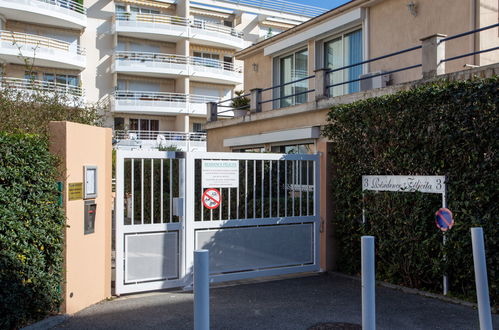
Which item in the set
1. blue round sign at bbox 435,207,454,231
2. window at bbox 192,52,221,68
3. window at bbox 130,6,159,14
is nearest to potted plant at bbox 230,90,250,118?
blue round sign at bbox 435,207,454,231

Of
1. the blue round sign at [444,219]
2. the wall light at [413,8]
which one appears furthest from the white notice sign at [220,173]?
the wall light at [413,8]

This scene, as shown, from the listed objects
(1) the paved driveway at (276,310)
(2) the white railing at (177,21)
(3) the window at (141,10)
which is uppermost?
(3) the window at (141,10)

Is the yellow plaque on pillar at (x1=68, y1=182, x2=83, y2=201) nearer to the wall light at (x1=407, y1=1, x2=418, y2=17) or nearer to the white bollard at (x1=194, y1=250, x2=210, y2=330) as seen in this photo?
the white bollard at (x1=194, y1=250, x2=210, y2=330)

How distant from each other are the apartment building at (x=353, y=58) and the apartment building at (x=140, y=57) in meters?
19.1

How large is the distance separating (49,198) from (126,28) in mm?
35335

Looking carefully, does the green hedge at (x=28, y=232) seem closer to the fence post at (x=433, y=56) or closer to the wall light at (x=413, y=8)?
the fence post at (x=433, y=56)

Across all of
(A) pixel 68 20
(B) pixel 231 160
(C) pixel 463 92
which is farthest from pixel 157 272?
(A) pixel 68 20

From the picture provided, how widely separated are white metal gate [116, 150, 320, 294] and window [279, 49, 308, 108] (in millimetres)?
8100

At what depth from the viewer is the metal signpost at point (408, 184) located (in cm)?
723

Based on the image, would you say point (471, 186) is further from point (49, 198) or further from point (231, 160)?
point (49, 198)

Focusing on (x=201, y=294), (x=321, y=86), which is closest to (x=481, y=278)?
(x=201, y=294)

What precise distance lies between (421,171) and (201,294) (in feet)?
17.9

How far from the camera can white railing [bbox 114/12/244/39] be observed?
128 feet

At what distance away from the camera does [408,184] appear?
25.4 ft
